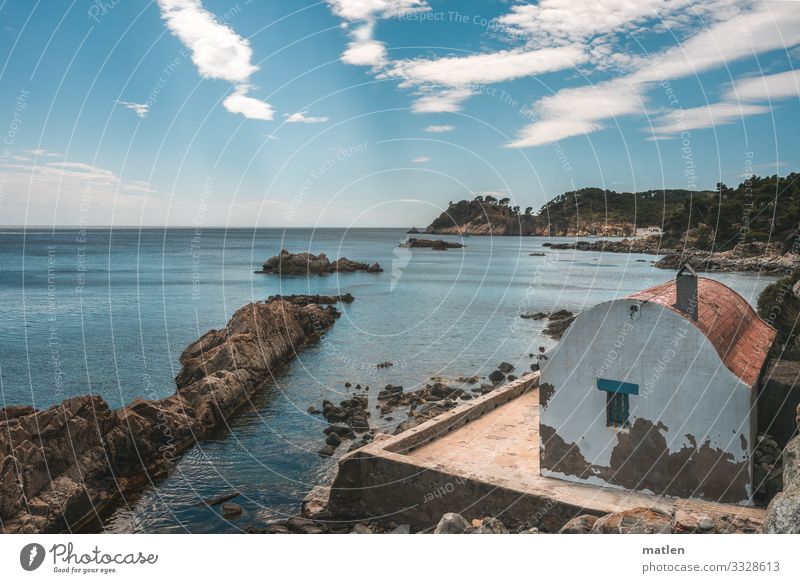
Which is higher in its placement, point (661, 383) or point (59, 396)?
point (661, 383)

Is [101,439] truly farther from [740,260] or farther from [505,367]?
[740,260]

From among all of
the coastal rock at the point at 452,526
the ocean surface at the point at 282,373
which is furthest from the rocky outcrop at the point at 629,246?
the coastal rock at the point at 452,526

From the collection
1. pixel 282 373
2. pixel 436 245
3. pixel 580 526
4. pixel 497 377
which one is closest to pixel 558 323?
pixel 497 377

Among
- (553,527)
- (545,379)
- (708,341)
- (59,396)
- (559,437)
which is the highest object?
(708,341)

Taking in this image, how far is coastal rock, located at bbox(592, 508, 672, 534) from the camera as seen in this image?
1007cm

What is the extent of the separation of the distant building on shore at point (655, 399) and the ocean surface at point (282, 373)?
9852mm

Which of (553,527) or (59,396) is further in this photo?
(59,396)

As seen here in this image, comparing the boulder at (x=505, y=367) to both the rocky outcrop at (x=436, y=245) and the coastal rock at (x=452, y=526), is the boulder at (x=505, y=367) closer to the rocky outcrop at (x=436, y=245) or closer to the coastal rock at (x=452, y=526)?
the coastal rock at (x=452, y=526)

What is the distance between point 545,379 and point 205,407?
19.2 meters

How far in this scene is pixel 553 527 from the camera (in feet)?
44.9

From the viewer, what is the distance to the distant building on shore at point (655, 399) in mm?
13227

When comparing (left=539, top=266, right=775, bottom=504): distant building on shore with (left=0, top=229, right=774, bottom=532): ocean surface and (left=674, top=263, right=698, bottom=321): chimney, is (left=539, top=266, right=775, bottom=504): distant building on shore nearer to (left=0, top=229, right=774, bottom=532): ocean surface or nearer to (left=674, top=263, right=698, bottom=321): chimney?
(left=674, top=263, right=698, bottom=321): chimney

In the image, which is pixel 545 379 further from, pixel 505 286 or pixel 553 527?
pixel 505 286
